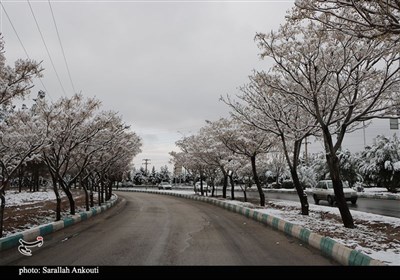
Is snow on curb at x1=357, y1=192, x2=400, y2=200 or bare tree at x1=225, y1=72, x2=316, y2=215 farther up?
bare tree at x1=225, y1=72, x2=316, y2=215

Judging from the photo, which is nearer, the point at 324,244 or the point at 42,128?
the point at 324,244

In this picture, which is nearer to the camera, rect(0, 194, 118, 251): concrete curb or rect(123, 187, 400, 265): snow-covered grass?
rect(123, 187, 400, 265): snow-covered grass

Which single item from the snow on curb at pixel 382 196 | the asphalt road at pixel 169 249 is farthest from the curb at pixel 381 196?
the asphalt road at pixel 169 249

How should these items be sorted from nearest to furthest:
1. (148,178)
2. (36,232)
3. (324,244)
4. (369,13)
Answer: (369,13) < (324,244) < (36,232) < (148,178)

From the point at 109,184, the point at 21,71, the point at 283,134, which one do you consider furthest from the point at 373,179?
the point at 21,71

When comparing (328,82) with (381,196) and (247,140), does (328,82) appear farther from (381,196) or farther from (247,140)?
(381,196)

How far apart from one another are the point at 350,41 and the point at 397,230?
20.4 ft

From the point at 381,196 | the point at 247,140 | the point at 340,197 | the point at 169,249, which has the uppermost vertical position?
the point at 247,140

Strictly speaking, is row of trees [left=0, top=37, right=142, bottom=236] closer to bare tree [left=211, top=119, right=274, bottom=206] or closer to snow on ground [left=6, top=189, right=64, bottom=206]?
bare tree [left=211, top=119, right=274, bottom=206]

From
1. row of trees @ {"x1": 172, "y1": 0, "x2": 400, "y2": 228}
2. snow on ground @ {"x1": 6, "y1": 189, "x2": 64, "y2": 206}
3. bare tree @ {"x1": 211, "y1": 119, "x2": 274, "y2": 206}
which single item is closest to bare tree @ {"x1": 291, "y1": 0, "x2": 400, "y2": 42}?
row of trees @ {"x1": 172, "y1": 0, "x2": 400, "y2": 228}

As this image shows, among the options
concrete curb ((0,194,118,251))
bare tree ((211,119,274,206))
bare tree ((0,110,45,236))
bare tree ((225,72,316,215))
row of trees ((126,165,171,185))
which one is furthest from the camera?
row of trees ((126,165,171,185))

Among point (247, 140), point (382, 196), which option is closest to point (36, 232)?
point (247, 140)

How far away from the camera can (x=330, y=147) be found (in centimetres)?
1280
